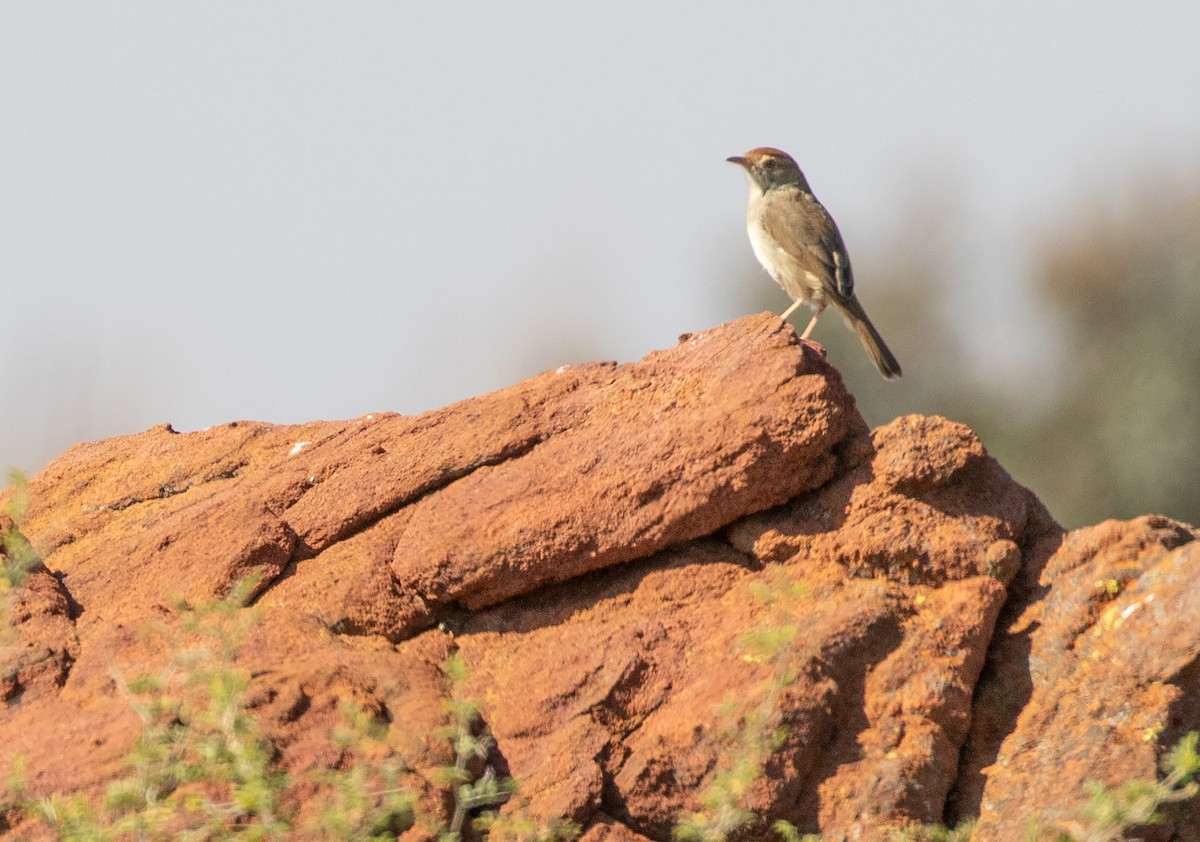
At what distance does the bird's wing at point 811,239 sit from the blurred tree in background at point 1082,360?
13.4m

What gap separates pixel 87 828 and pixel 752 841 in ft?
6.47

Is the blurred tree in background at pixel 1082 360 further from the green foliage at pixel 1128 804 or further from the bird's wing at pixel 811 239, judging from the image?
the green foliage at pixel 1128 804

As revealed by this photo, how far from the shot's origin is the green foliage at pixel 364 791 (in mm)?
4379

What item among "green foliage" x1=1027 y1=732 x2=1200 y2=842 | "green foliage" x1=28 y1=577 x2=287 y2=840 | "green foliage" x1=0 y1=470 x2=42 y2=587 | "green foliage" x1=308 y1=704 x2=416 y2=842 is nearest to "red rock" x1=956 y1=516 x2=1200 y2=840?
"green foliage" x1=1027 y1=732 x2=1200 y2=842

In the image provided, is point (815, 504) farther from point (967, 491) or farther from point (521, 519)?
point (521, 519)

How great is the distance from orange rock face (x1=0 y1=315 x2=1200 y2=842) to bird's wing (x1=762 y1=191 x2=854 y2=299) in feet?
13.6

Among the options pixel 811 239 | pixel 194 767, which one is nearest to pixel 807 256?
pixel 811 239

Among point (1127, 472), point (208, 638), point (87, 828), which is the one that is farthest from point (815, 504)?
point (1127, 472)

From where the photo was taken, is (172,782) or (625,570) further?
(625,570)

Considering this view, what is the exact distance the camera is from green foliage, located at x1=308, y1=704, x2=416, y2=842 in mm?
4379

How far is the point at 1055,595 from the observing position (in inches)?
224

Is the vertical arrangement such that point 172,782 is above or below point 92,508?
below

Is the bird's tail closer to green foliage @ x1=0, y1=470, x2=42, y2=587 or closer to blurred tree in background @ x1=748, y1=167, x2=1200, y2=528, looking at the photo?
green foliage @ x1=0, y1=470, x2=42, y2=587

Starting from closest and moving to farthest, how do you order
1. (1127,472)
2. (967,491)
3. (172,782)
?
1. (172,782)
2. (967,491)
3. (1127,472)
